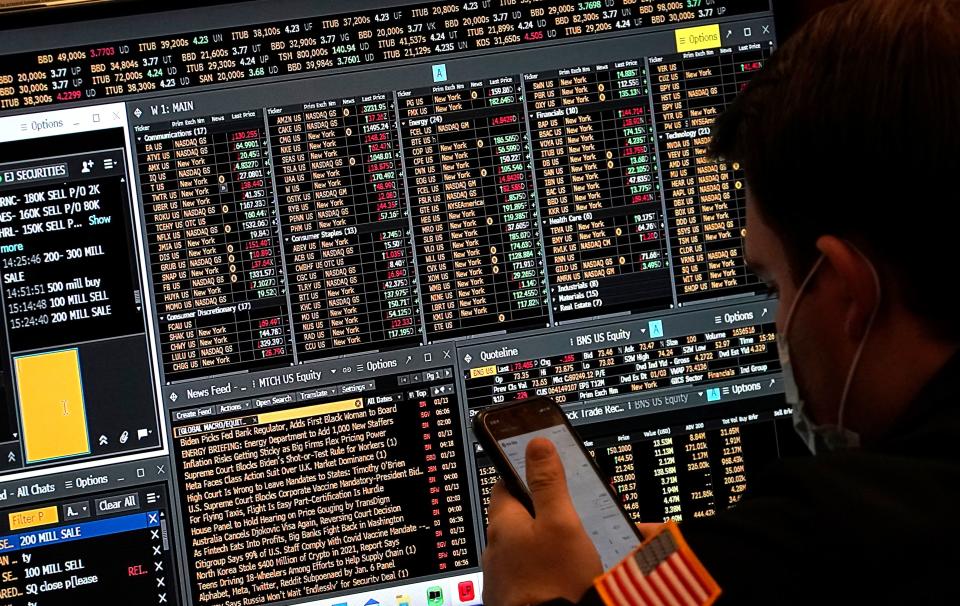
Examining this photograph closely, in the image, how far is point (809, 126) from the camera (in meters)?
0.98

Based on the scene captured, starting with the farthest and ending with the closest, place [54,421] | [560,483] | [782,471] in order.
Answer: [54,421]
[560,483]
[782,471]

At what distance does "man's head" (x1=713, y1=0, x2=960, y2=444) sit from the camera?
3.08ft

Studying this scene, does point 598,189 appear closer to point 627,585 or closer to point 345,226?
point 345,226

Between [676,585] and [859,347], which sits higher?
[859,347]

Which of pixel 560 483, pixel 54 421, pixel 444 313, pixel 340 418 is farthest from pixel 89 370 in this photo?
pixel 560 483

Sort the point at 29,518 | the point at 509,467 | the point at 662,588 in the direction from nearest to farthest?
the point at 662,588
the point at 509,467
the point at 29,518

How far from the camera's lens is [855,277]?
991mm

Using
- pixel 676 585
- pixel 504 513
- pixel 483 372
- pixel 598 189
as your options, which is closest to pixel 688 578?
→ pixel 676 585

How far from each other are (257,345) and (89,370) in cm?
23

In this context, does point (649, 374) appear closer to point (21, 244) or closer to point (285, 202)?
point (285, 202)

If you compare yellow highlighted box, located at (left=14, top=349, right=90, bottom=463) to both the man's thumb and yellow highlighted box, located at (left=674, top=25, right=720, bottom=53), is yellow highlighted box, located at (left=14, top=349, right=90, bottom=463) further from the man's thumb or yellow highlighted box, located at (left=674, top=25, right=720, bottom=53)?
yellow highlighted box, located at (left=674, top=25, right=720, bottom=53)

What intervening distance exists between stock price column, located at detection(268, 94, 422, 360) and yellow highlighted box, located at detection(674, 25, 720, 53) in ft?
1.49

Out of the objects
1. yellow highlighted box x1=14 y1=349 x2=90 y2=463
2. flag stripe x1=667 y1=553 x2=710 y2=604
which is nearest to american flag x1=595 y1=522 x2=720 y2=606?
flag stripe x1=667 y1=553 x2=710 y2=604

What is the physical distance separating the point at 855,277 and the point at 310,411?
81cm
